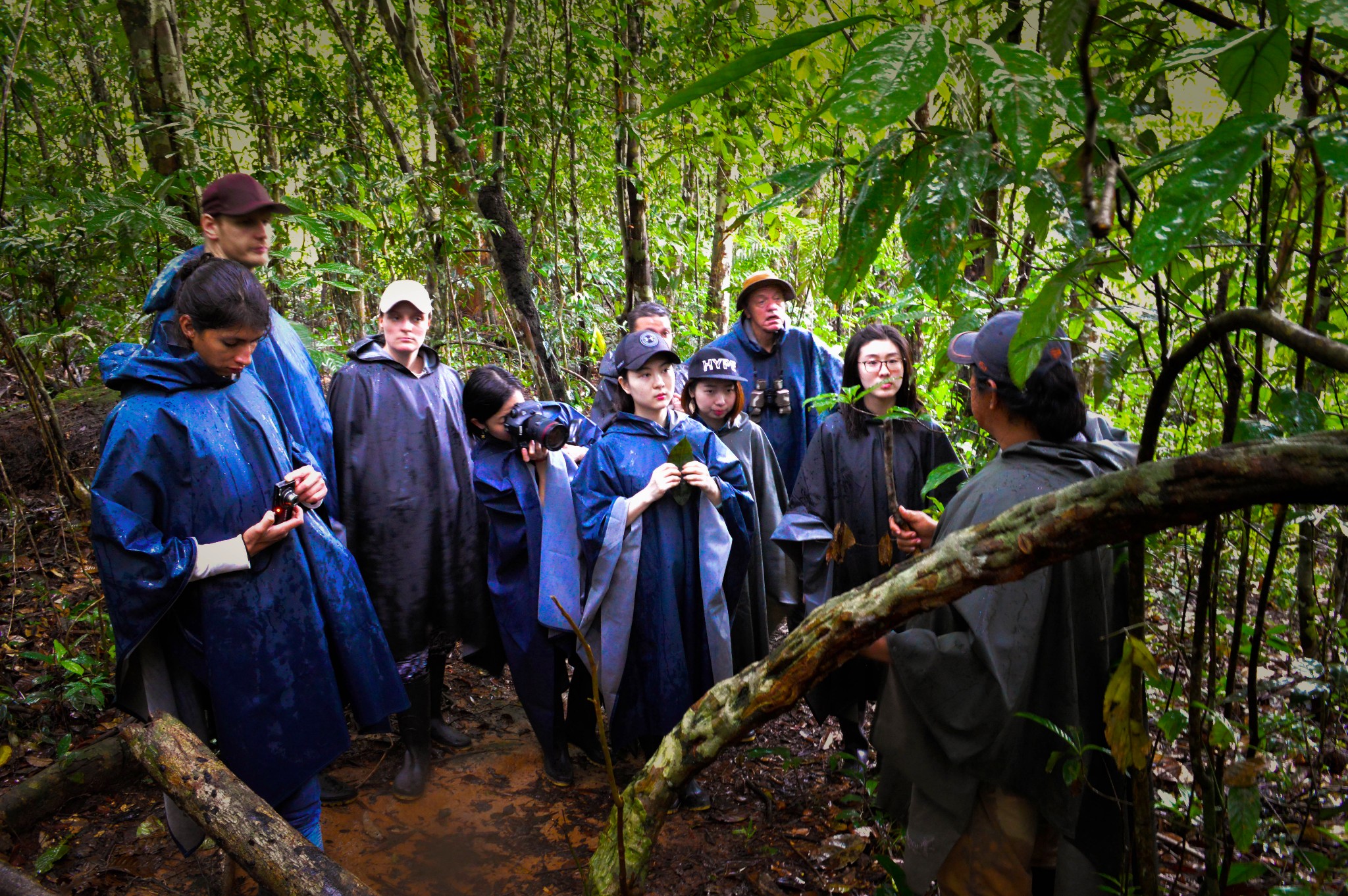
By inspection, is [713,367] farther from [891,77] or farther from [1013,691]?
[891,77]

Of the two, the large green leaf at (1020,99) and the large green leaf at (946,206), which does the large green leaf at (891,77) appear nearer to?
the large green leaf at (1020,99)

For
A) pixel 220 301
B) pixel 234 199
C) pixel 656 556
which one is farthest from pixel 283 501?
pixel 656 556

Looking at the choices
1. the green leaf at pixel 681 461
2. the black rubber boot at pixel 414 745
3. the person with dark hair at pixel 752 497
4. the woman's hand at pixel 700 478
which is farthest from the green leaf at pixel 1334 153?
the black rubber boot at pixel 414 745

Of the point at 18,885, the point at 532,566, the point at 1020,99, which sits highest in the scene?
the point at 1020,99

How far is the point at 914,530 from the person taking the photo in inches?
95.3

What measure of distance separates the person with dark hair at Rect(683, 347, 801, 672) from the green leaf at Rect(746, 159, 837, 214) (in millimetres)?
2381

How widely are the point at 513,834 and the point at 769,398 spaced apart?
2.57 m

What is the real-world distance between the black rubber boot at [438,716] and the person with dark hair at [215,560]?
1188mm

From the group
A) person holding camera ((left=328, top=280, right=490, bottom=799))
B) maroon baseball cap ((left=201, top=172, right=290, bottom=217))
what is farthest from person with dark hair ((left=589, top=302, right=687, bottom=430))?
maroon baseball cap ((left=201, top=172, right=290, bottom=217))

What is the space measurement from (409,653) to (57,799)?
1.41 meters

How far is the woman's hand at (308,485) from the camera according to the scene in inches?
99.3

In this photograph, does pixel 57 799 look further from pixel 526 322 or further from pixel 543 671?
pixel 526 322

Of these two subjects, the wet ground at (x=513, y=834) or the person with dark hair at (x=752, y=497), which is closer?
the wet ground at (x=513, y=834)

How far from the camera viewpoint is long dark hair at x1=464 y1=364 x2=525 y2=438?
3.57m
